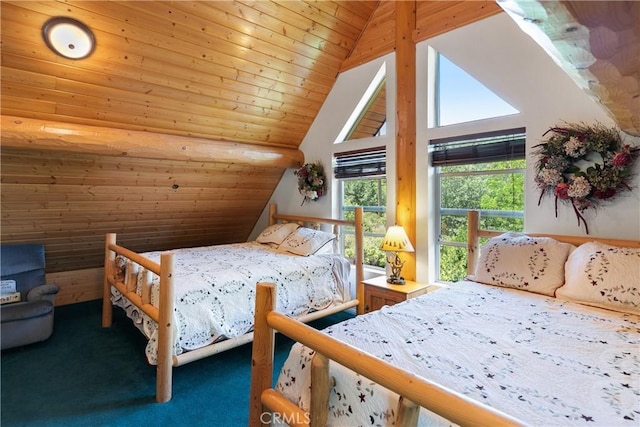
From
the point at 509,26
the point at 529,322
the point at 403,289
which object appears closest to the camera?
the point at 529,322

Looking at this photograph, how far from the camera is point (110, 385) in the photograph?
224 centimetres

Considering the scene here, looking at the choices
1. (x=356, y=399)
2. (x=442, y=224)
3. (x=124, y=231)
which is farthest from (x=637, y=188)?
(x=124, y=231)

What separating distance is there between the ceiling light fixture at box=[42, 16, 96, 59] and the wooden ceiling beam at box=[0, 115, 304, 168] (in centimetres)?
63

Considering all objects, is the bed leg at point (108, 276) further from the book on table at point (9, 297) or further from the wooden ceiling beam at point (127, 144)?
the wooden ceiling beam at point (127, 144)

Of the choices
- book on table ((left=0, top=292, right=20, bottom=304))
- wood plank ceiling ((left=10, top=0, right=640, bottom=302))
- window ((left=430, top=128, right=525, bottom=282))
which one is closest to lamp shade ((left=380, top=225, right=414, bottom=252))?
window ((left=430, top=128, right=525, bottom=282))

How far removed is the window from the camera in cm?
263

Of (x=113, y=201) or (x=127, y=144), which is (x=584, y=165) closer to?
(x=127, y=144)

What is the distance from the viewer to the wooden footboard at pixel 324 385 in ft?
2.32

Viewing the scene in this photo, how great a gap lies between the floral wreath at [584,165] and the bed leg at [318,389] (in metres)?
2.07

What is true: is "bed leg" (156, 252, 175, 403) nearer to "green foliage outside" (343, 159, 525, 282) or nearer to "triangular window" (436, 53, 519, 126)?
"green foliage outside" (343, 159, 525, 282)

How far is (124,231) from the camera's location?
3.91 metres

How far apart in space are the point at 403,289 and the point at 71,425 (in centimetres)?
241

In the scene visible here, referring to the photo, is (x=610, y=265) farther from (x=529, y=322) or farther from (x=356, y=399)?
(x=356, y=399)

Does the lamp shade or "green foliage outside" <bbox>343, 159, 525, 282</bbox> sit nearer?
"green foliage outside" <bbox>343, 159, 525, 282</bbox>
